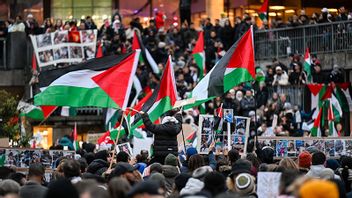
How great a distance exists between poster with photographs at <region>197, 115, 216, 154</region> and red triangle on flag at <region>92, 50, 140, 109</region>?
1.56m

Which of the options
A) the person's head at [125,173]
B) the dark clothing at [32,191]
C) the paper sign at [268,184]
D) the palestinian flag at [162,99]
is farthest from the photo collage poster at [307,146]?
the dark clothing at [32,191]

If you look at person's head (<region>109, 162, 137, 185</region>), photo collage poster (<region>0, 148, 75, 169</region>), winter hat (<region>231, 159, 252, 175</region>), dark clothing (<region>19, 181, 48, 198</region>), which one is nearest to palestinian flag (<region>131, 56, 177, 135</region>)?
photo collage poster (<region>0, 148, 75, 169</region>)

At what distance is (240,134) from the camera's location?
22453 mm

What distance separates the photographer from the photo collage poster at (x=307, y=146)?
72.2ft

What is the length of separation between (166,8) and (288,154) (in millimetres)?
24605

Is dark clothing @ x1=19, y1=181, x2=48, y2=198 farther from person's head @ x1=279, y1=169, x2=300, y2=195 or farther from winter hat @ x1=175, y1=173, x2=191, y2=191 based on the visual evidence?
person's head @ x1=279, y1=169, x2=300, y2=195

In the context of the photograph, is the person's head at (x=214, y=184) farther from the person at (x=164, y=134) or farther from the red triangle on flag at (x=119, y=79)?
the red triangle on flag at (x=119, y=79)

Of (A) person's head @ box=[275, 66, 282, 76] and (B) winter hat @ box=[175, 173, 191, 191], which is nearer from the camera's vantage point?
(B) winter hat @ box=[175, 173, 191, 191]

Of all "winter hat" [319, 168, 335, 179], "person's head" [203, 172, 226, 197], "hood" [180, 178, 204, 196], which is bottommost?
"winter hat" [319, 168, 335, 179]

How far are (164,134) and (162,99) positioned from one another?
330 centimetres

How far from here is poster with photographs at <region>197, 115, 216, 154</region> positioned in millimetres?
21922

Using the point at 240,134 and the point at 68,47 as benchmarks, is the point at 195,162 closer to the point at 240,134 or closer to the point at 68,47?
the point at 240,134

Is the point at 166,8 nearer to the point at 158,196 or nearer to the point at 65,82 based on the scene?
the point at 65,82

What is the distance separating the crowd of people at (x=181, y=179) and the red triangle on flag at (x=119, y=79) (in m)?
3.19
